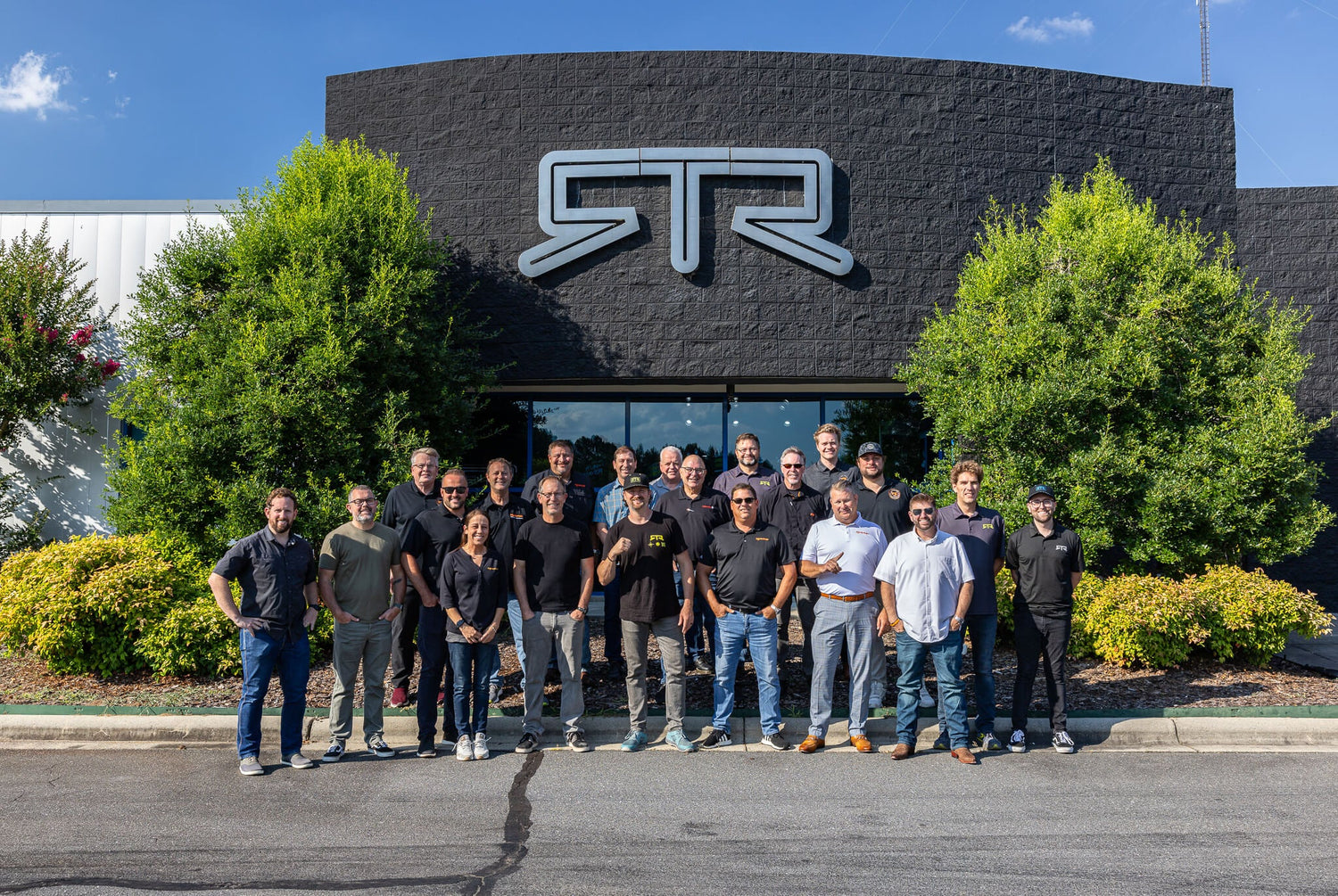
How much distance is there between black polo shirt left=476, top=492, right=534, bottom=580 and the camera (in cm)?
625

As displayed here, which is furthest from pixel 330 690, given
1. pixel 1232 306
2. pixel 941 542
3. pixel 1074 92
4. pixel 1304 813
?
pixel 1074 92

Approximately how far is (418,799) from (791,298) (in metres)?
8.00

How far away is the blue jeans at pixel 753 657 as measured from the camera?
6074 mm

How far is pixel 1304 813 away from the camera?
191 inches

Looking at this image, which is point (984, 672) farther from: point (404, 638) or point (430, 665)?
point (404, 638)

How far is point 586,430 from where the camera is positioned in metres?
12.8

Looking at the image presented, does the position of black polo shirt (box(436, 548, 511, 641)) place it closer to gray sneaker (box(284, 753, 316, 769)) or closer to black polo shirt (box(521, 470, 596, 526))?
black polo shirt (box(521, 470, 596, 526))

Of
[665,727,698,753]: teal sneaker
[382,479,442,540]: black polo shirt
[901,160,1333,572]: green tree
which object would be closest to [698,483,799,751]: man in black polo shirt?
[665,727,698,753]: teal sneaker

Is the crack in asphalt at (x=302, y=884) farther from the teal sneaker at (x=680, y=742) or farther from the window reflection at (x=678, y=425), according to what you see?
the window reflection at (x=678, y=425)

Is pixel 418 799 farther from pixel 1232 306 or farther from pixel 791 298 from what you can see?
pixel 1232 306

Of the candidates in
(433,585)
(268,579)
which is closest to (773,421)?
(433,585)

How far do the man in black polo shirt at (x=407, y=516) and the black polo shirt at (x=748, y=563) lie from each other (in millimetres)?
2413

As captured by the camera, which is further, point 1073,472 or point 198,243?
point 198,243

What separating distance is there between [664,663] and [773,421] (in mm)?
7139
